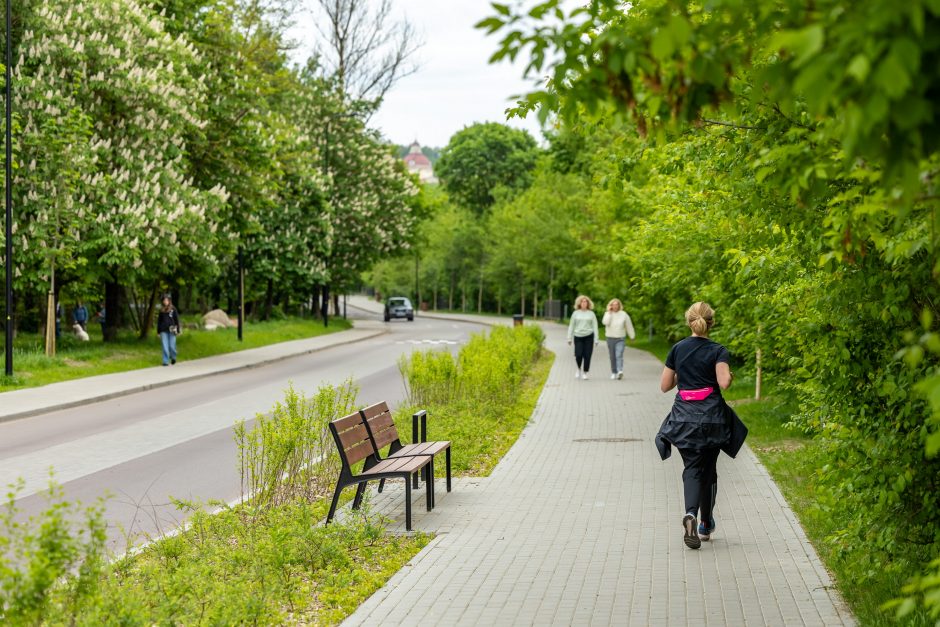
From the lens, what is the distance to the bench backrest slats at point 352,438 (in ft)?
28.1

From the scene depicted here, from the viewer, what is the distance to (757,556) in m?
7.36

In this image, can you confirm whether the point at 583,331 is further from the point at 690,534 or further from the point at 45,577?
the point at 45,577

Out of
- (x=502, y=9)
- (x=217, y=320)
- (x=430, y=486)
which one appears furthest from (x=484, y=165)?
(x=502, y=9)

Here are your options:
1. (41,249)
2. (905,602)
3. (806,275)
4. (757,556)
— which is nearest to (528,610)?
(757,556)

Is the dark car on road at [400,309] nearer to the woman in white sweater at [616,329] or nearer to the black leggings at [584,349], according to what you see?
the black leggings at [584,349]

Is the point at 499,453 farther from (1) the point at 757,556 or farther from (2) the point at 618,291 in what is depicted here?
(2) the point at 618,291

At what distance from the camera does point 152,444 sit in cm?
1355

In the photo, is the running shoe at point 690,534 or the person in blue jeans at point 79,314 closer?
the running shoe at point 690,534

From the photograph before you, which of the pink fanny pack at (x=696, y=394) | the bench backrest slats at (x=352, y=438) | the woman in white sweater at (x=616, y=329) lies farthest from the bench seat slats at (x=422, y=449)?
the woman in white sweater at (x=616, y=329)

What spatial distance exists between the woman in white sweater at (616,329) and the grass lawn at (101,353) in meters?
11.3

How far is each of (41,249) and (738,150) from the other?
1912 centimetres

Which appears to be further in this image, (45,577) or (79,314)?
(79,314)

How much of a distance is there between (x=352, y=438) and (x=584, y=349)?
50.1 feet

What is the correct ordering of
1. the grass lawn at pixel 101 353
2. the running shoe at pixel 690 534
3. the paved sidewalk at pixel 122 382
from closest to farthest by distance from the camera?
the running shoe at pixel 690 534, the paved sidewalk at pixel 122 382, the grass lawn at pixel 101 353
